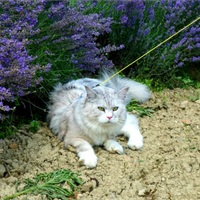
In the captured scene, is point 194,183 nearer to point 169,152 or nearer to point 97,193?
point 169,152

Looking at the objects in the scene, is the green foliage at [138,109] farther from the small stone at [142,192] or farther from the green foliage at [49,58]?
the small stone at [142,192]

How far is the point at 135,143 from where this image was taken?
3389 mm

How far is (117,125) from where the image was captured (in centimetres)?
318

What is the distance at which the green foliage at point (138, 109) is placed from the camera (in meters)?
4.11

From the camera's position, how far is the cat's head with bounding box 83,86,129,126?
3.04 meters

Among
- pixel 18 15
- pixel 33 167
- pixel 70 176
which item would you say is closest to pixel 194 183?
pixel 70 176

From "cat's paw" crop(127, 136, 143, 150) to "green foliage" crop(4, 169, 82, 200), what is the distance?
802 mm

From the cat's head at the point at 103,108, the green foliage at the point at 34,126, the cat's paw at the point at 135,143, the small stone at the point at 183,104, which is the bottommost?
the small stone at the point at 183,104

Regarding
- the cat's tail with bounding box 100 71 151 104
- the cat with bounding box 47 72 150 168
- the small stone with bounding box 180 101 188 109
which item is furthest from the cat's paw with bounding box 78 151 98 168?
the small stone with bounding box 180 101 188 109

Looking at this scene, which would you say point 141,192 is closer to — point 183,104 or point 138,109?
point 138,109

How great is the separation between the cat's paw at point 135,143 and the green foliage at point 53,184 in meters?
0.80

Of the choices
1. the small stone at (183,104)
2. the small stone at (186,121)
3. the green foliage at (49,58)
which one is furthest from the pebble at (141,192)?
the small stone at (183,104)

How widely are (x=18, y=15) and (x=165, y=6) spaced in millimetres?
2309

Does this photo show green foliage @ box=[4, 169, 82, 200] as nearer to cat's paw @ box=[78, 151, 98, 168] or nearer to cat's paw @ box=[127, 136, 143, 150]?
cat's paw @ box=[78, 151, 98, 168]
